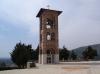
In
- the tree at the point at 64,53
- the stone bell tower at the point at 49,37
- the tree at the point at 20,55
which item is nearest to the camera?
the tree at the point at 20,55

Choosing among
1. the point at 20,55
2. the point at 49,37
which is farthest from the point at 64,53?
the point at 20,55

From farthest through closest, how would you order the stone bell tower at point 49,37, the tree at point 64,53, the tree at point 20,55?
1. the tree at point 64,53
2. the stone bell tower at point 49,37
3. the tree at point 20,55

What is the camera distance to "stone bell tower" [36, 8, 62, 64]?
162ft

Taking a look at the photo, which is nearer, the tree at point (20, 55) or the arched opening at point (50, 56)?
the tree at point (20, 55)

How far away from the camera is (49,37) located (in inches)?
1977

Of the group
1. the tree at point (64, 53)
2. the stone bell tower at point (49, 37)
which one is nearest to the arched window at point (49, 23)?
the stone bell tower at point (49, 37)

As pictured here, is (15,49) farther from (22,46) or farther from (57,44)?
(57,44)

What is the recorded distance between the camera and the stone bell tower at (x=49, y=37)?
4925 cm

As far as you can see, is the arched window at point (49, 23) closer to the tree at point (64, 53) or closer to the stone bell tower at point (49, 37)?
the stone bell tower at point (49, 37)

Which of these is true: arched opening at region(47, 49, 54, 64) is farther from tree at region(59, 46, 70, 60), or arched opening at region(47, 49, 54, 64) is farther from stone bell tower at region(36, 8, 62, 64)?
tree at region(59, 46, 70, 60)

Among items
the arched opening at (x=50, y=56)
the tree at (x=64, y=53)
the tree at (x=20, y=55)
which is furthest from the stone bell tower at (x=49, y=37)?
the tree at (x=64, y=53)

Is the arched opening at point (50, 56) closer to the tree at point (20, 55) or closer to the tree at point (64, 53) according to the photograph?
the tree at point (20, 55)

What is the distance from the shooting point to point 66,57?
226 feet

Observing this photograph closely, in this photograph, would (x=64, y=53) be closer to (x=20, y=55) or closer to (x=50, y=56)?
(x=50, y=56)
